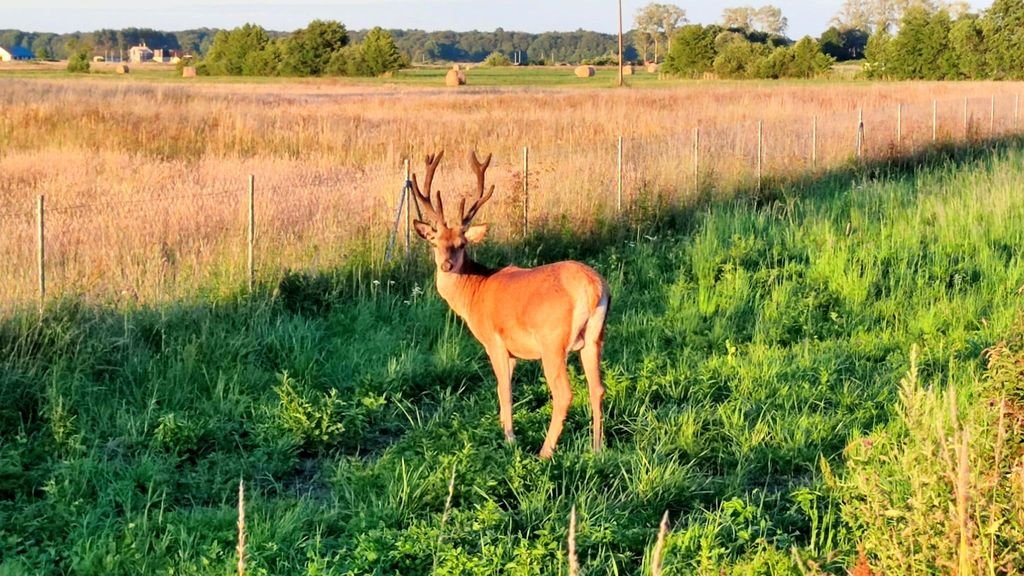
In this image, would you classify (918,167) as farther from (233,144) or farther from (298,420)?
(298,420)

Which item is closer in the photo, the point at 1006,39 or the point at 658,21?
the point at 1006,39

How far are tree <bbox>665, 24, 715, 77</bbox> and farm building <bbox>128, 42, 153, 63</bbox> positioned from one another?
92.7m

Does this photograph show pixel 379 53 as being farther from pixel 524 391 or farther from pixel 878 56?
pixel 524 391

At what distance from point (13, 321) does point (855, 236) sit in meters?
8.81

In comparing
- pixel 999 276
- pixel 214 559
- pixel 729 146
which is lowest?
pixel 214 559

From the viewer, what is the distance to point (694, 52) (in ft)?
242

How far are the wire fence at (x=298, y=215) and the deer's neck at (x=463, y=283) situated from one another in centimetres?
250

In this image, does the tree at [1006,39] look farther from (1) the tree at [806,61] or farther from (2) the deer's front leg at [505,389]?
(2) the deer's front leg at [505,389]

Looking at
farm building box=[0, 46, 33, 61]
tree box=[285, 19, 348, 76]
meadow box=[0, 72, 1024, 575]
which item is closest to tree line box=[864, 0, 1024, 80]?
tree box=[285, 19, 348, 76]

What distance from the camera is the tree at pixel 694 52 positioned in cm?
7319

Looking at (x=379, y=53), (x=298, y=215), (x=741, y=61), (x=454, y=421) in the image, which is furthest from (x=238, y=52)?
(x=454, y=421)

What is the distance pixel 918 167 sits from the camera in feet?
65.1

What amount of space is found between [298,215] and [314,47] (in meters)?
61.3

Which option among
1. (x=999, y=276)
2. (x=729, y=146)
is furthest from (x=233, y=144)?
(x=999, y=276)
